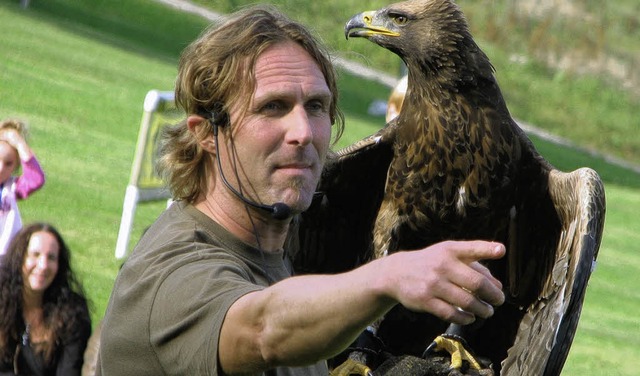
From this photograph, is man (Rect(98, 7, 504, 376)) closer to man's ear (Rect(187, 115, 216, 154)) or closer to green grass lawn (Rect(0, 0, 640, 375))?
man's ear (Rect(187, 115, 216, 154))

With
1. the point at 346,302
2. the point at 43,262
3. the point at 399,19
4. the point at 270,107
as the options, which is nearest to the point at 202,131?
the point at 270,107

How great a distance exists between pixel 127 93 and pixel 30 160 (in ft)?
32.6

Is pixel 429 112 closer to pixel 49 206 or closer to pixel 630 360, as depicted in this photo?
pixel 630 360

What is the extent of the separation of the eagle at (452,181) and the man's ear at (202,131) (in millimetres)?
2580

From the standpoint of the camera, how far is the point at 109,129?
1587 cm

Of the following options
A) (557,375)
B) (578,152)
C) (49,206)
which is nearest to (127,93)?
(49,206)

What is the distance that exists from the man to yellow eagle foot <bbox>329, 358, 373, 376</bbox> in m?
1.79

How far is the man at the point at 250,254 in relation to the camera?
75.7 inches

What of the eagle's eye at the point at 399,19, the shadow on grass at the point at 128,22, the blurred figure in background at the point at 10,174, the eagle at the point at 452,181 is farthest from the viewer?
the shadow on grass at the point at 128,22

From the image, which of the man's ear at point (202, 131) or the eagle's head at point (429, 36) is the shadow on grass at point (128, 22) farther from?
the man's ear at point (202, 131)

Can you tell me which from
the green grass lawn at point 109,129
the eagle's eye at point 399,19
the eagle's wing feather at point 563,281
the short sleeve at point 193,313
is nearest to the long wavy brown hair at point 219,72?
the short sleeve at point 193,313

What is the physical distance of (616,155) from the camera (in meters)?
24.5

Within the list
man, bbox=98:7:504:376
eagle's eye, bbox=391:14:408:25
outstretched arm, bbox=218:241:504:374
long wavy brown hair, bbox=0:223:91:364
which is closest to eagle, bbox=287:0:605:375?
eagle's eye, bbox=391:14:408:25

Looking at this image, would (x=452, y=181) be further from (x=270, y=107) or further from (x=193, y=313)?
(x=193, y=313)
